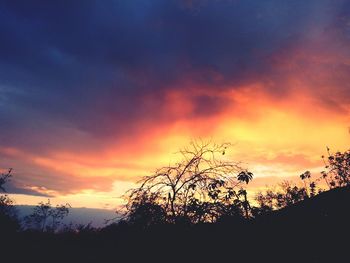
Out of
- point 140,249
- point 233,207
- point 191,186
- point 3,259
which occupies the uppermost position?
point 191,186

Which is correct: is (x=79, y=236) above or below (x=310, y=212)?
below

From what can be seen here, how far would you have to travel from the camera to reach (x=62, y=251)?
12711 mm

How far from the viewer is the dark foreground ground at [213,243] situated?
33.9ft

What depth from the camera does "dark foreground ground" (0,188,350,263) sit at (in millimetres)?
10344

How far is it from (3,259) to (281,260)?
431 inches

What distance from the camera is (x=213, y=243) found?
10359mm

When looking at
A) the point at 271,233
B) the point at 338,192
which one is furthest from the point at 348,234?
the point at 338,192

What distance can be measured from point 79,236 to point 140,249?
5386mm

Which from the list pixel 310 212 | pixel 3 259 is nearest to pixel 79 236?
pixel 3 259

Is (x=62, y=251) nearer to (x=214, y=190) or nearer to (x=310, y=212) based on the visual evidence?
(x=214, y=190)

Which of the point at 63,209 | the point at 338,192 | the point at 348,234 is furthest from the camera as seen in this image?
the point at 63,209

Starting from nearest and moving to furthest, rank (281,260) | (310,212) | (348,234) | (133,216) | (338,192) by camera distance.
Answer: (281,260)
(133,216)
(348,234)
(310,212)
(338,192)

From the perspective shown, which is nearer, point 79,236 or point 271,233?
point 271,233

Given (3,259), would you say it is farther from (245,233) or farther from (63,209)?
(63,209)
